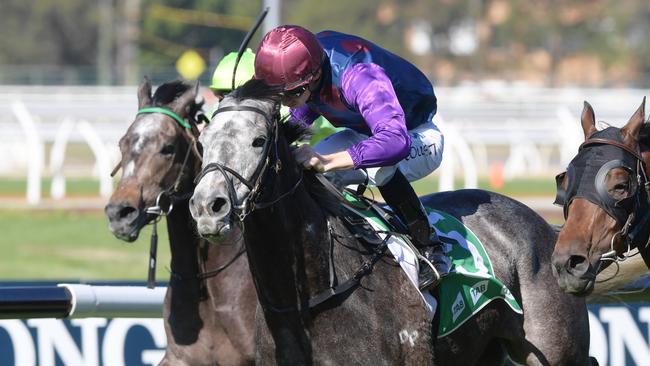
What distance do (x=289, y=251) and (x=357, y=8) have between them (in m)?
53.4

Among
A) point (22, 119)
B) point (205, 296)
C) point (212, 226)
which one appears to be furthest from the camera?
point (22, 119)

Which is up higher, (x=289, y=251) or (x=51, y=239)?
(x=289, y=251)

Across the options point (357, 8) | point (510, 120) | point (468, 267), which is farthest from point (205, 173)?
point (357, 8)

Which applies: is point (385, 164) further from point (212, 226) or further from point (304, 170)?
point (212, 226)

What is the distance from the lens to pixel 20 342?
5.93 metres

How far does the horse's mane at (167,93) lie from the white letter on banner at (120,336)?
1193 millimetres

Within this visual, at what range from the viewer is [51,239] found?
45.9 ft

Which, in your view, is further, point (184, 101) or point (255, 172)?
point (184, 101)

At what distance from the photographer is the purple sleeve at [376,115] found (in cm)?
424

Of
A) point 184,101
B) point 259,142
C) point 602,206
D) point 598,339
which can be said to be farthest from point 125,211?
point 598,339

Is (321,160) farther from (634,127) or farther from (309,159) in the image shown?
(634,127)

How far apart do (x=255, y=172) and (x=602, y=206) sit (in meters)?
1.19

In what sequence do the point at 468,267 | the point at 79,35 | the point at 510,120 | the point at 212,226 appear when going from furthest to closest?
the point at 79,35, the point at 510,120, the point at 468,267, the point at 212,226

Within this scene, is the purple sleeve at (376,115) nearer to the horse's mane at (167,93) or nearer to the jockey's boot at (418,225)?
the jockey's boot at (418,225)
